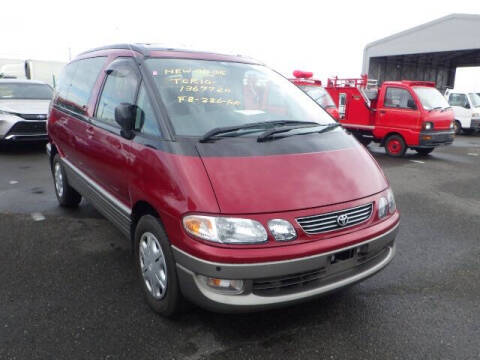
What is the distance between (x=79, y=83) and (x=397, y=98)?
7941mm

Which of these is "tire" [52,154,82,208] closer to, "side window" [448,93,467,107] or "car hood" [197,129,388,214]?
"car hood" [197,129,388,214]

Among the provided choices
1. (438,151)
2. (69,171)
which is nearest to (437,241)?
(69,171)

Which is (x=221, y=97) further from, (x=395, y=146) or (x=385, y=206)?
(x=395, y=146)

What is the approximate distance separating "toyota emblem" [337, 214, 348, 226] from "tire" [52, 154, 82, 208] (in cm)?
353

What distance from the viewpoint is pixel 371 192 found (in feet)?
8.70

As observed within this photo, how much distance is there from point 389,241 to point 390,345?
0.67m

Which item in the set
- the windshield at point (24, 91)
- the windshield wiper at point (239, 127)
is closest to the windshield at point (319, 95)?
the windshield at point (24, 91)

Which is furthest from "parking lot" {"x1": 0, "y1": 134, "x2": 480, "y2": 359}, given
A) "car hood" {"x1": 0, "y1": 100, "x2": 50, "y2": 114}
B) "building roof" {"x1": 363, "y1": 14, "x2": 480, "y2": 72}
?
"building roof" {"x1": 363, "y1": 14, "x2": 480, "y2": 72}

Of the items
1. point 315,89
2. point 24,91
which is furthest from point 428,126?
point 24,91

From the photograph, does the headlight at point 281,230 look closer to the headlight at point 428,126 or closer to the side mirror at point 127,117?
the side mirror at point 127,117

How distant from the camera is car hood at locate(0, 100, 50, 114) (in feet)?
27.4

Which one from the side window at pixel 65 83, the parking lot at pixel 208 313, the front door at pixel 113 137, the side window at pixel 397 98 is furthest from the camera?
the side window at pixel 397 98

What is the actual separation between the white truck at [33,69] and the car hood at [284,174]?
26.3 meters

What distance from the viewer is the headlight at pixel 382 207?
8.70 feet
